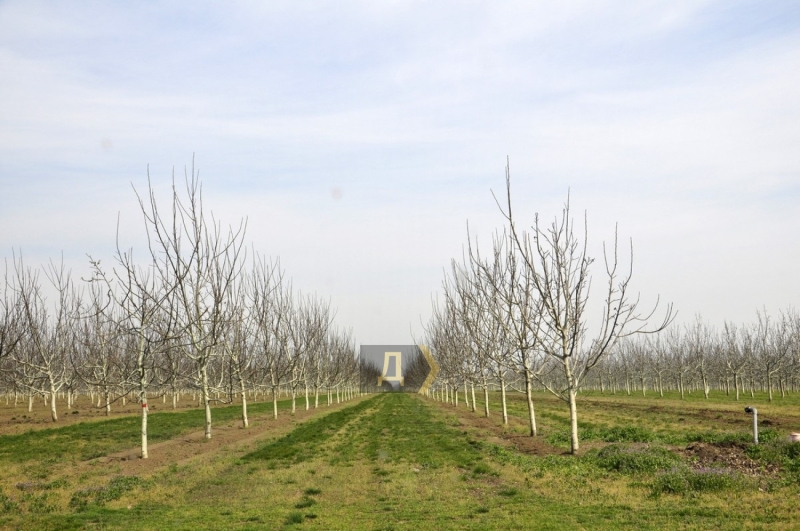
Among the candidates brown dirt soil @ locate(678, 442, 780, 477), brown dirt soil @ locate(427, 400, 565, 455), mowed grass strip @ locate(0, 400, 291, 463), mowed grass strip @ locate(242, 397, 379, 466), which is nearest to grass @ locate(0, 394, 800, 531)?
mowed grass strip @ locate(242, 397, 379, 466)

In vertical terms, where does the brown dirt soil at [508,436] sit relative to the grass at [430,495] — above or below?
below

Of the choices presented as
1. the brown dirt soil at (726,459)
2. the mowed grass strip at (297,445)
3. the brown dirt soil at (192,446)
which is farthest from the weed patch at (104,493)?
the brown dirt soil at (726,459)

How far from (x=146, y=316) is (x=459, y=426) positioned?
50.0 feet

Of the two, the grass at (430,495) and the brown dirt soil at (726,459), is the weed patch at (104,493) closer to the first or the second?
the grass at (430,495)

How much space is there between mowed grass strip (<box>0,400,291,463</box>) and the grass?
5566 mm

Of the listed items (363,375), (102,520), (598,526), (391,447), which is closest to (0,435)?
(391,447)

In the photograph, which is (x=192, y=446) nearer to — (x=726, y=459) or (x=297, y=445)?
(x=297, y=445)

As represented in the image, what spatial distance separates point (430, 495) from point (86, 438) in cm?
1790

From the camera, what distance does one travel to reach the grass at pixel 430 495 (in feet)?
31.9

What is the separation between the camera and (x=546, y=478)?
13.4m

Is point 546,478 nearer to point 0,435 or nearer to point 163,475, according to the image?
point 163,475

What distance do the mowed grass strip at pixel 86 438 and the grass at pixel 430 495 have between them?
18.3 ft

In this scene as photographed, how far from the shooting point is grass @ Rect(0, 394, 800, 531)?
9.73 metres

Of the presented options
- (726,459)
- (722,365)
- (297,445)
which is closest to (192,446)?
(297,445)
